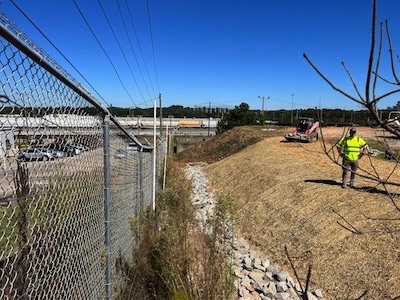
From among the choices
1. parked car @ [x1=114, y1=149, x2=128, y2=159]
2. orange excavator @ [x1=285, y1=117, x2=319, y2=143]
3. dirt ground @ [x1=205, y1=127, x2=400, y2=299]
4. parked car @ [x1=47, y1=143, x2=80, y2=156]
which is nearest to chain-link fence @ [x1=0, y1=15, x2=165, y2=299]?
parked car @ [x1=47, y1=143, x2=80, y2=156]

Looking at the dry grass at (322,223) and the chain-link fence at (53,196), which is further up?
→ the chain-link fence at (53,196)

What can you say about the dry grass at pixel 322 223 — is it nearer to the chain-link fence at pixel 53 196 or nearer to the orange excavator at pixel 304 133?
the chain-link fence at pixel 53 196

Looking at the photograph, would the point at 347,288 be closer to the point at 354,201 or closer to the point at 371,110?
the point at 354,201

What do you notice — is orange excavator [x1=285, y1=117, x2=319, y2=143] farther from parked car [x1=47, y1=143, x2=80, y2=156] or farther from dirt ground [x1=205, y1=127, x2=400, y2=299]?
parked car [x1=47, y1=143, x2=80, y2=156]

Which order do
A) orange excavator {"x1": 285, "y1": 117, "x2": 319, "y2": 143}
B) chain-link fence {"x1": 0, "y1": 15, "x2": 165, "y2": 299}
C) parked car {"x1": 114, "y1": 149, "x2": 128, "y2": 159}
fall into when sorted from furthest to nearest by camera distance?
orange excavator {"x1": 285, "y1": 117, "x2": 319, "y2": 143}
parked car {"x1": 114, "y1": 149, "x2": 128, "y2": 159}
chain-link fence {"x1": 0, "y1": 15, "x2": 165, "y2": 299}

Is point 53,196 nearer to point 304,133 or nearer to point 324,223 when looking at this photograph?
point 324,223

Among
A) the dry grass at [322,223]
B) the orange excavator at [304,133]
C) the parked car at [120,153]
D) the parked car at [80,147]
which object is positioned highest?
the parked car at [80,147]

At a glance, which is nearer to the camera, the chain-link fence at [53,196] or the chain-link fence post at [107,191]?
the chain-link fence at [53,196]

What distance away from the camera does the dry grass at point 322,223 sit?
28.3ft

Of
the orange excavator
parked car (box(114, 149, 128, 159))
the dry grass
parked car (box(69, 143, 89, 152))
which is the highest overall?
parked car (box(69, 143, 89, 152))

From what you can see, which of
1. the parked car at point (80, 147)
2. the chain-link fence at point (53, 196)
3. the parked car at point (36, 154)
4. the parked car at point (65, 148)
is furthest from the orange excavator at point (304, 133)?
the parked car at point (36, 154)

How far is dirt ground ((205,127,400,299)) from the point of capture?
8.58 metres

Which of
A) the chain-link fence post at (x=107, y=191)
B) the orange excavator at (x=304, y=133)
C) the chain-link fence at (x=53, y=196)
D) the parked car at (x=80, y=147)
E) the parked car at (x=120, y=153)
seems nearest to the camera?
the chain-link fence at (x=53, y=196)

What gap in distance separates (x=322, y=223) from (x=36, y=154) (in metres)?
10.5
